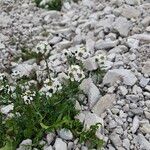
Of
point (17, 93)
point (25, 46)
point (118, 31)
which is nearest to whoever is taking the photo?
point (17, 93)

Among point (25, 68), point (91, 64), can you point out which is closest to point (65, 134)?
point (91, 64)

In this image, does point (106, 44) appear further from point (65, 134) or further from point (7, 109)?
point (65, 134)

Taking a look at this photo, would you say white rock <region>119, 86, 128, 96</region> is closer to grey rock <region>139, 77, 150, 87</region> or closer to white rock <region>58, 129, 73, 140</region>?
grey rock <region>139, 77, 150, 87</region>

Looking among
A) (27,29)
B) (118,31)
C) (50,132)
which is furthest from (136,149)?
(27,29)

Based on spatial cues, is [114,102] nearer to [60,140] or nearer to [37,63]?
[60,140]

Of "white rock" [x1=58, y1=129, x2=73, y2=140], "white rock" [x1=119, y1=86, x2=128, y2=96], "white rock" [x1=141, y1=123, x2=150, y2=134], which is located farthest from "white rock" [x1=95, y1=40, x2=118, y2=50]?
"white rock" [x1=58, y1=129, x2=73, y2=140]

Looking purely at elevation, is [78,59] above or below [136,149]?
above
